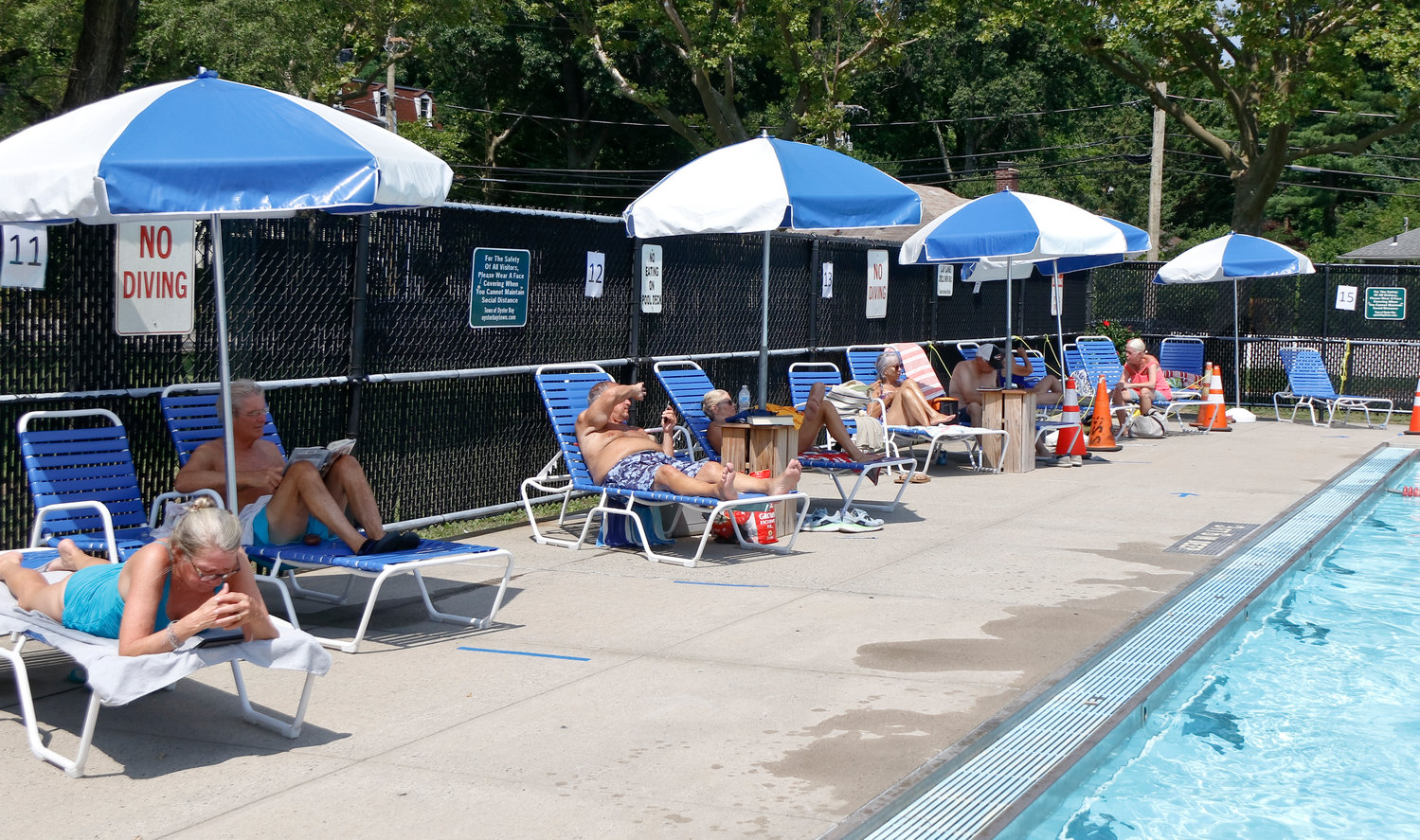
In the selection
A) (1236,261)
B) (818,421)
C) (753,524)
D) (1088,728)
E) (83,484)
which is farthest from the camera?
(1236,261)

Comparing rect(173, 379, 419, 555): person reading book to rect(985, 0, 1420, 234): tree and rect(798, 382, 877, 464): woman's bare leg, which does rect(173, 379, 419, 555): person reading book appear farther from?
rect(985, 0, 1420, 234): tree

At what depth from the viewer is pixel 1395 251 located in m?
39.2

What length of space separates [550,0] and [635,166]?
10961mm

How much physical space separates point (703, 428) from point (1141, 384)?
27.1ft

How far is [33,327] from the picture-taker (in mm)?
A: 6168

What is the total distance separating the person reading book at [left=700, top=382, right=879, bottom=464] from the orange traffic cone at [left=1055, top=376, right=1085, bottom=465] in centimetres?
391

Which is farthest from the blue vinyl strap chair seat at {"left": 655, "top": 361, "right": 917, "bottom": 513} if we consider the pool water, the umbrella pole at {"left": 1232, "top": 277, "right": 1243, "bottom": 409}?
the umbrella pole at {"left": 1232, "top": 277, "right": 1243, "bottom": 409}

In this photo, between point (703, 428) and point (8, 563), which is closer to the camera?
point (8, 563)

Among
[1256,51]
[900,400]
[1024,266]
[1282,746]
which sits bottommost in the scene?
[1282,746]

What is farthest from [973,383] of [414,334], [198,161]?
[198,161]

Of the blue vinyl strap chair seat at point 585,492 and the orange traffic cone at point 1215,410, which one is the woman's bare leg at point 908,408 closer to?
the blue vinyl strap chair seat at point 585,492

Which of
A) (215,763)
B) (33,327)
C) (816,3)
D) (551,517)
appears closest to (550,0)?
(816,3)

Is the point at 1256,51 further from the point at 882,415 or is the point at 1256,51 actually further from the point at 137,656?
the point at 137,656

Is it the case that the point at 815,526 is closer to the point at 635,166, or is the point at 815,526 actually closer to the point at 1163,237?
the point at 635,166
